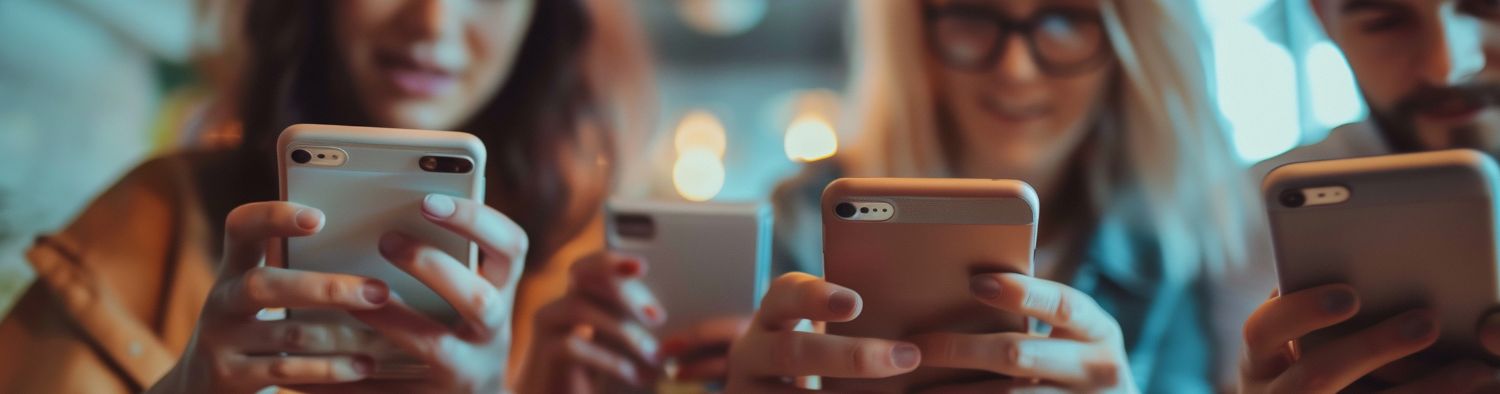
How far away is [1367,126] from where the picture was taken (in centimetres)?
124

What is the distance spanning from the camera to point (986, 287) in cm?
68

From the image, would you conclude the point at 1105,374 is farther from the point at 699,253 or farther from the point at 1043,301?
the point at 699,253

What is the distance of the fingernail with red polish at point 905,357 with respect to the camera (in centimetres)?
68

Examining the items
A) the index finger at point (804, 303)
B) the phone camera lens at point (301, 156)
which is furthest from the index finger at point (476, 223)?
the index finger at point (804, 303)

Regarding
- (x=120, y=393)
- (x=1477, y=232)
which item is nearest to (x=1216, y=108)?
(x=1477, y=232)

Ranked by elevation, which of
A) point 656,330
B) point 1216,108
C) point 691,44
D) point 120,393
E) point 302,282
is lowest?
point 120,393

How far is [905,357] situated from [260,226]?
1.60 ft

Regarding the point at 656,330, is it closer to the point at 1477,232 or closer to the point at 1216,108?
the point at 1477,232

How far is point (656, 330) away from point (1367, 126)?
98 centimetres

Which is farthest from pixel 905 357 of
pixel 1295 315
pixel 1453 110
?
pixel 1453 110

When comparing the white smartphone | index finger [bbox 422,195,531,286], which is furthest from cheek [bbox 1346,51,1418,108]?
index finger [bbox 422,195,531,286]

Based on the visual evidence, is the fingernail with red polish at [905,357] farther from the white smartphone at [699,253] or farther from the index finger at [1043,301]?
the white smartphone at [699,253]

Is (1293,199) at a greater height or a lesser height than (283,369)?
greater

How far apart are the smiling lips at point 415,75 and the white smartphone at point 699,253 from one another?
392 mm
